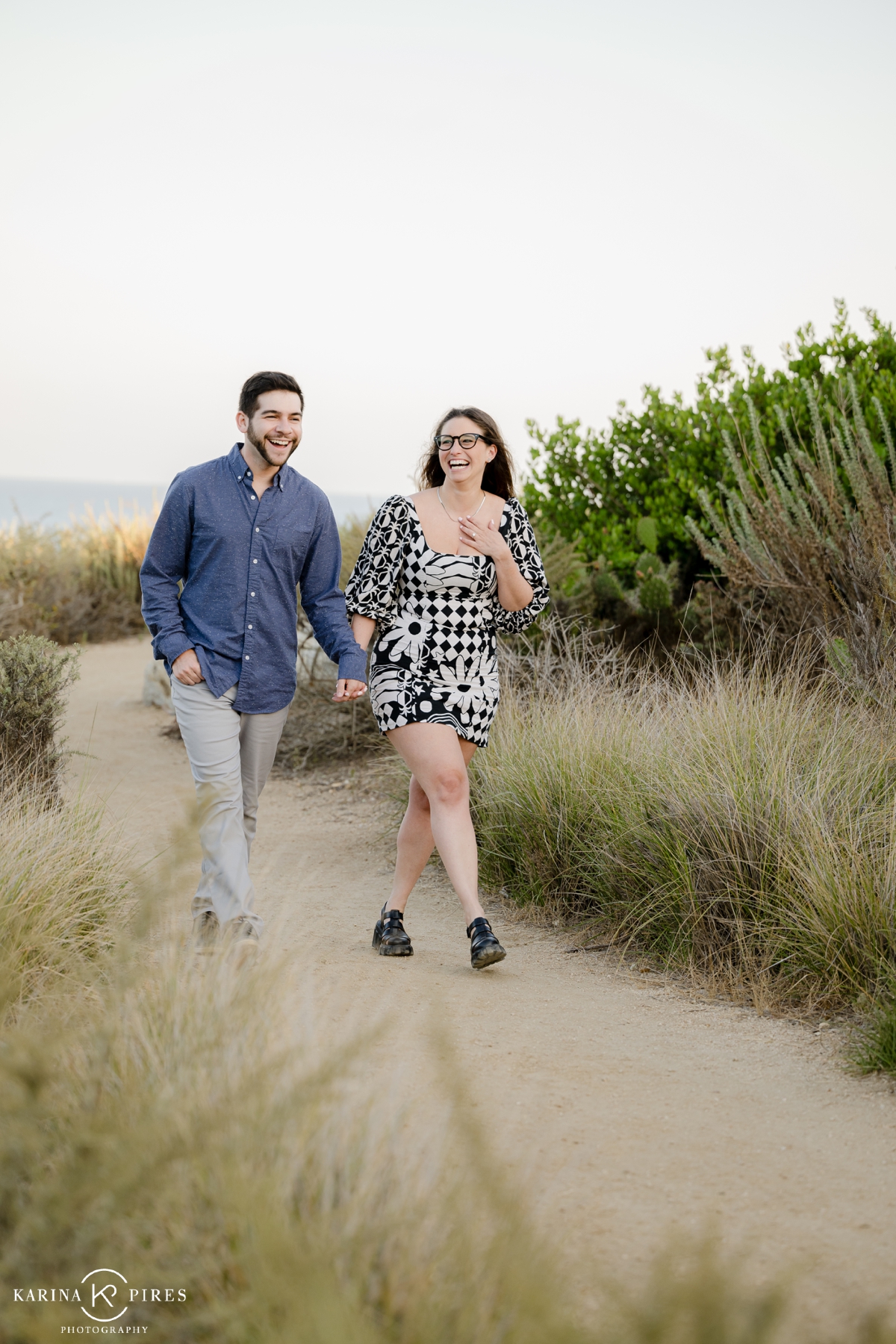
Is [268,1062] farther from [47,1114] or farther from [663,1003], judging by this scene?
[663,1003]

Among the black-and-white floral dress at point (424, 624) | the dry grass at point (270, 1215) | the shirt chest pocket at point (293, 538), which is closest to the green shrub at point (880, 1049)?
the dry grass at point (270, 1215)

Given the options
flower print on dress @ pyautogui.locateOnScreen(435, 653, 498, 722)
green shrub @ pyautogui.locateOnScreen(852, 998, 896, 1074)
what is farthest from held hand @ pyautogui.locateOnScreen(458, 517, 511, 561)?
green shrub @ pyautogui.locateOnScreen(852, 998, 896, 1074)

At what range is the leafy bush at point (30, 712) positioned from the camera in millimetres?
6016

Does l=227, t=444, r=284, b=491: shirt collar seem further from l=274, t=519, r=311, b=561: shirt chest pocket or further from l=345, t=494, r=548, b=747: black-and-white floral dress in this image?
l=345, t=494, r=548, b=747: black-and-white floral dress

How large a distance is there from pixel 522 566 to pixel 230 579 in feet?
3.85

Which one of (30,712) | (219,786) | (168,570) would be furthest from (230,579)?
(30,712)

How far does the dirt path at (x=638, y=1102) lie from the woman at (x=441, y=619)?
42 centimetres

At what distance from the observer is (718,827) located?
4.36 metres

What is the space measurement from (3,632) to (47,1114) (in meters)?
9.11

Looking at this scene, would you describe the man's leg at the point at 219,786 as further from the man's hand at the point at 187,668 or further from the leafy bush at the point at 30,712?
the leafy bush at the point at 30,712

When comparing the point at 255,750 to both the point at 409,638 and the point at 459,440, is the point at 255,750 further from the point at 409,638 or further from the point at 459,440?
the point at 459,440

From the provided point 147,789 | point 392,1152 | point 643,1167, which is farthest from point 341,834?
point 392,1152

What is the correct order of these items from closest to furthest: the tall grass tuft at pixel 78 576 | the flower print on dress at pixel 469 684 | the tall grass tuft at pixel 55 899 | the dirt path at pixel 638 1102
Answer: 1. the dirt path at pixel 638 1102
2. the tall grass tuft at pixel 55 899
3. the flower print on dress at pixel 469 684
4. the tall grass tuft at pixel 78 576

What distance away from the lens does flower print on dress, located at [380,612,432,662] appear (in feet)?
14.0
